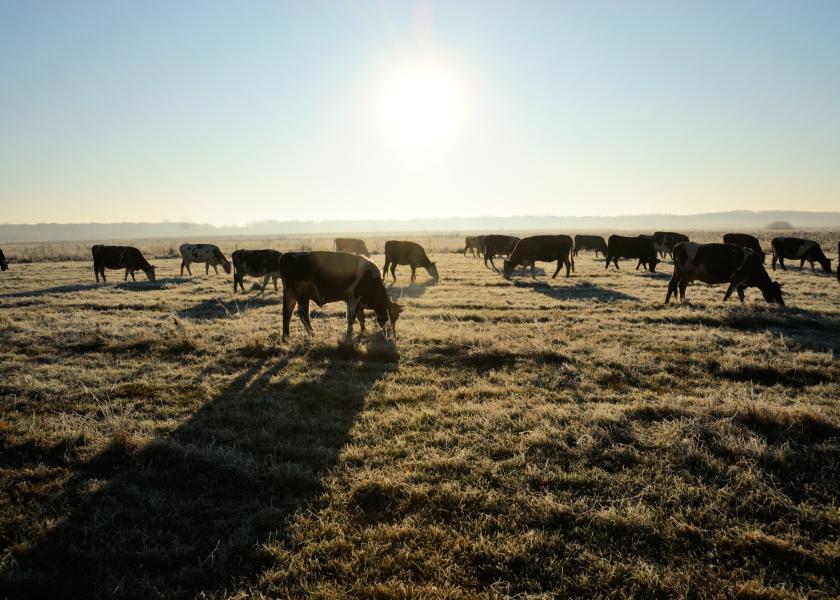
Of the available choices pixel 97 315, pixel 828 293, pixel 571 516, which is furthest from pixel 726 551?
pixel 828 293

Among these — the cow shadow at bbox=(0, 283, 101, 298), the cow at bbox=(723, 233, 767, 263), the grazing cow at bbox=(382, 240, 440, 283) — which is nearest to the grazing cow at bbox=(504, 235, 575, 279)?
the grazing cow at bbox=(382, 240, 440, 283)

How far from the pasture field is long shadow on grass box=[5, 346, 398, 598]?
20mm

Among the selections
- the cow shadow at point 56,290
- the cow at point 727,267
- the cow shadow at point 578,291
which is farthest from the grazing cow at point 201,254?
the cow at point 727,267

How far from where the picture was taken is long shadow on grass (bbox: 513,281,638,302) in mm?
16594

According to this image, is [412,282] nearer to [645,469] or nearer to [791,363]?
[791,363]

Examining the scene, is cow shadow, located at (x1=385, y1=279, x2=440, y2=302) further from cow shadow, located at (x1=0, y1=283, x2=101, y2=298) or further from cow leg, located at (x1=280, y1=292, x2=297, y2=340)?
cow shadow, located at (x1=0, y1=283, x2=101, y2=298)

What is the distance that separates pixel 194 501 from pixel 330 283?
6341 millimetres

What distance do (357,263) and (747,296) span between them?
1436 centimetres

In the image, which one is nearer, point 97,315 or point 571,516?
point 571,516

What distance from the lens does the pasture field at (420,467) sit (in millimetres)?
3191

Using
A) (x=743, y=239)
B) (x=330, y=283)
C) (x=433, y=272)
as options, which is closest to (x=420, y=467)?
(x=330, y=283)

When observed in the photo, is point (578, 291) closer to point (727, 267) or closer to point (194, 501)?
point (727, 267)

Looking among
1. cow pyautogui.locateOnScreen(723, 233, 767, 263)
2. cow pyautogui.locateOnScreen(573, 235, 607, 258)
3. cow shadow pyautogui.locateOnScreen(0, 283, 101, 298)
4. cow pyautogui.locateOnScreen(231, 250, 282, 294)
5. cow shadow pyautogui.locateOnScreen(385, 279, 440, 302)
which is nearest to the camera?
cow shadow pyautogui.locateOnScreen(385, 279, 440, 302)

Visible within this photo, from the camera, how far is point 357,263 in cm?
1027
